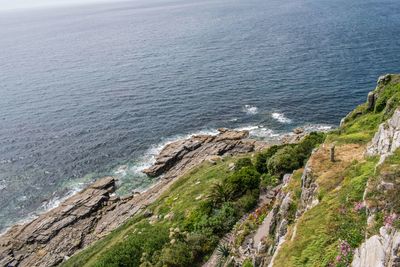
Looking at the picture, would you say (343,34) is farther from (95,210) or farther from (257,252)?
(257,252)

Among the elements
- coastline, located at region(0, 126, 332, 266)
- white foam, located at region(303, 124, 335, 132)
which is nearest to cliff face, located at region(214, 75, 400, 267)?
coastline, located at region(0, 126, 332, 266)

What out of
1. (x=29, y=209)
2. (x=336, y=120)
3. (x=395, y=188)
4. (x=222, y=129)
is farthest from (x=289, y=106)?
(x=395, y=188)

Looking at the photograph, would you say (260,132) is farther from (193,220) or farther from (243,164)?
(193,220)

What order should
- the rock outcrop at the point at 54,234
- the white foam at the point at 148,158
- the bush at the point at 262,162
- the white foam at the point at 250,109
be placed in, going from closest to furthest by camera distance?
the bush at the point at 262,162 → the rock outcrop at the point at 54,234 → the white foam at the point at 148,158 → the white foam at the point at 250,109

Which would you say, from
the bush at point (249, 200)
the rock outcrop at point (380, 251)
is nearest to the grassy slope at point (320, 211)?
the rock outcrop at point (380, 251)

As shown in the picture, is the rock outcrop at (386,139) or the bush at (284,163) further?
the bush at (284,163)

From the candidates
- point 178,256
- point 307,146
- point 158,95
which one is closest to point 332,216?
point 178,256

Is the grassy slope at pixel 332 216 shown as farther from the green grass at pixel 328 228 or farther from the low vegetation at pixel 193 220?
the low vegetation at pixel 193 220
